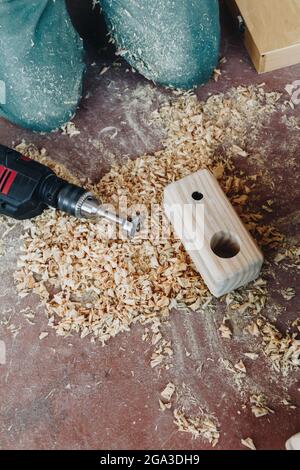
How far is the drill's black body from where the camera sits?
4.41ft

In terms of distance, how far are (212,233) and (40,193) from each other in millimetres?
447

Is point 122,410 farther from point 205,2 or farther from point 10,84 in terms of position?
point 205,2

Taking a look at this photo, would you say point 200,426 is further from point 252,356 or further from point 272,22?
point 272,22

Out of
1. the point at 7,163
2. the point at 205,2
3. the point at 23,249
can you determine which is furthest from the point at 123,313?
the point at 205,2

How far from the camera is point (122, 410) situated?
1200mm

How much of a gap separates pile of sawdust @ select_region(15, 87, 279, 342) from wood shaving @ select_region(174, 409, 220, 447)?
24 centimetres

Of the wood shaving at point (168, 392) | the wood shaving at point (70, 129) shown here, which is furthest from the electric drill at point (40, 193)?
the wood shaving at point (168, 392)

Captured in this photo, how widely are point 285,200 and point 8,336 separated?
2.56 feet

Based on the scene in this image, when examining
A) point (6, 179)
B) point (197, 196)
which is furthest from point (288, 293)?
point (6, 179)

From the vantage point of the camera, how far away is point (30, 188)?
1.35 meters

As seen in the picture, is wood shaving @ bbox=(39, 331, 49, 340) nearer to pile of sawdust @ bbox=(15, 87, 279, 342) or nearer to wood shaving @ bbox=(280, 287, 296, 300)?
pile of sawdust @ bbox=(15, 87, 279, 342)

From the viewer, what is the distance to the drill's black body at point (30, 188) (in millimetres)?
1344

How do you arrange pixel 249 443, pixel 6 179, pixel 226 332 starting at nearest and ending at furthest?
pixel 249 443
pixel 226 332
pixel 6 179

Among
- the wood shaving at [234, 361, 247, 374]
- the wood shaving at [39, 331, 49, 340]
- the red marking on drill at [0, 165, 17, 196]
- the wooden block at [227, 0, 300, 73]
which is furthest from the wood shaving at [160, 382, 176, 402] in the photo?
the wooden block at [227, 0, 300, 73]
